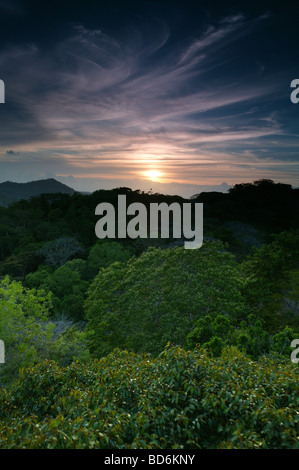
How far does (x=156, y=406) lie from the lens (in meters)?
7.03

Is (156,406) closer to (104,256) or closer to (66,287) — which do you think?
(66,287)

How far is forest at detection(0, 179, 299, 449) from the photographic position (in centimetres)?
642

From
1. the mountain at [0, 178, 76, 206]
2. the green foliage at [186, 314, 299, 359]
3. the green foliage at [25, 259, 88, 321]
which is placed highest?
the mountain at [0, 178, 76, 206]

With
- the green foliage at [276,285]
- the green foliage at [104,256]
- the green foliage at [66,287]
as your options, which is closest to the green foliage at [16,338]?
the green foliage at [66,287]

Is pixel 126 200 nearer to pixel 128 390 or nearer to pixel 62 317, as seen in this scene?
pixel 62 317

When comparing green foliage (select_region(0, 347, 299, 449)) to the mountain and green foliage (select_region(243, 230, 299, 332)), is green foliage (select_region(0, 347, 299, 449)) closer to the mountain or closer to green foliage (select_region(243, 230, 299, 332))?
green foliage (select_region(243, 230, 299, 332))

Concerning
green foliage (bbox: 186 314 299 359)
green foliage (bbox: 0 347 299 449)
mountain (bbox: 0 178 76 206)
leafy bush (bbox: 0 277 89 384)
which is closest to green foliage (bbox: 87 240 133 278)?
leafy bush (bbox: 0 277 89 384)

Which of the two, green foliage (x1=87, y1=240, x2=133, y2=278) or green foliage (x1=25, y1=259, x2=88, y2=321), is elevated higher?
green foliage (x1=87, y1=240, x2=133, y2=278)

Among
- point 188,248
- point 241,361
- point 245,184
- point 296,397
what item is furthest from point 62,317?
point 245,184

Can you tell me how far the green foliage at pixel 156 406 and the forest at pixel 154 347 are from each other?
35mm

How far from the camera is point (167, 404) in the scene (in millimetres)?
7328

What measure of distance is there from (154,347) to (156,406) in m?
11.2

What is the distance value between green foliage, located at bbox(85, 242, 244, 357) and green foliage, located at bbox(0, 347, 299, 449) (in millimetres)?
9538
